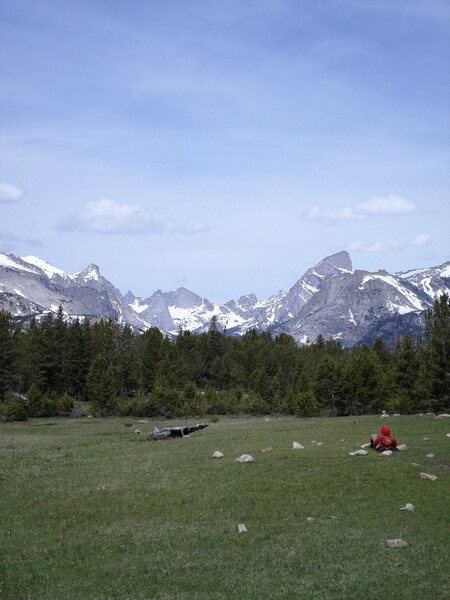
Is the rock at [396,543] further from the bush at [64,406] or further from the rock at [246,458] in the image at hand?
the bush at [64,406]

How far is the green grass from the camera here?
17.3 metres

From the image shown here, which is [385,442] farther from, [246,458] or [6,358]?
[6,358]

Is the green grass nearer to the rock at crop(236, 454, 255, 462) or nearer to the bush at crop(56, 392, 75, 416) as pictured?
the rock at crop(236, 454, 255, 462)

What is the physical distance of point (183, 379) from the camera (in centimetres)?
11331

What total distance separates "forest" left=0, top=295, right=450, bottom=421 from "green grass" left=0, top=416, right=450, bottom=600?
147ft

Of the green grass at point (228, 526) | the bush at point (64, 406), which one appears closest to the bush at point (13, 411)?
the bush at point (64, 406)

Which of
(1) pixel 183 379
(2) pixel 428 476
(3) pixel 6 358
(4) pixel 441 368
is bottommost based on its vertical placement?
(2) pixel 428 476

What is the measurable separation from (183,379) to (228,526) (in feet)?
299

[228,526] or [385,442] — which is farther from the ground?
[385,442]

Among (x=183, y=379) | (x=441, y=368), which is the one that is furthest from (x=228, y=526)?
(x=183, y=379)

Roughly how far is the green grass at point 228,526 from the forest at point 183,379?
44731mm

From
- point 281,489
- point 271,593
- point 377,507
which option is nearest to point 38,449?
point 281,489

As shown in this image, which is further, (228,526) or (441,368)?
(441,368)

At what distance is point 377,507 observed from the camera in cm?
2369
